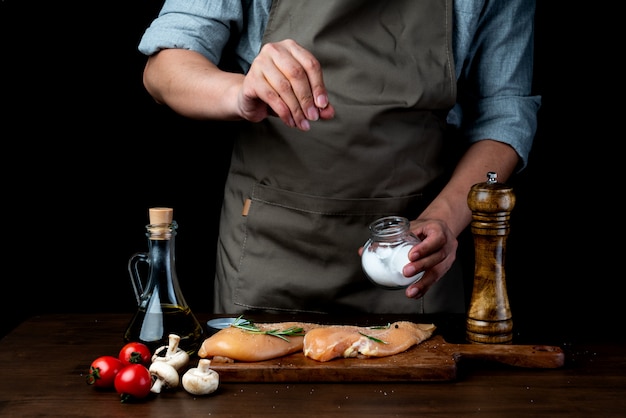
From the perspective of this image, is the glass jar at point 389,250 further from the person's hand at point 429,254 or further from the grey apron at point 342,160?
the grey apron at point 342,160

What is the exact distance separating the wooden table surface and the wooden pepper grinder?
95 mm

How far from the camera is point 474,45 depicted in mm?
1926

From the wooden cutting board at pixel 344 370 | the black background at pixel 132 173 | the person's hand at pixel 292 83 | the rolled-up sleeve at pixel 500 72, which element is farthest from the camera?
the black background at pixel 132 173

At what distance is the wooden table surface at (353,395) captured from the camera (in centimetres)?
104

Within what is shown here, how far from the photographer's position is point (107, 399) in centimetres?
109

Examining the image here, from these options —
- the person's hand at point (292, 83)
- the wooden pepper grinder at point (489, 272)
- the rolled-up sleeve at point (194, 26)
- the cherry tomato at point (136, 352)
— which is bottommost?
the cherry tomato at point (136, 352)

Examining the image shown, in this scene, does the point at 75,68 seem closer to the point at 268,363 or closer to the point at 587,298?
the point at 268,363

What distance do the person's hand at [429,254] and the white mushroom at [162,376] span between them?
0.43 meters

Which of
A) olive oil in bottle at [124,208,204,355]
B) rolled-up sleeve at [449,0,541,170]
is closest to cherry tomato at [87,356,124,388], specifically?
olive oil in bottle at [124,208,204,355]

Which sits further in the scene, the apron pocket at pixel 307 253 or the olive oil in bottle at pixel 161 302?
the apron pocket at pixel 307 253

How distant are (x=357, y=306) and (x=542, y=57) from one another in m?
1.20

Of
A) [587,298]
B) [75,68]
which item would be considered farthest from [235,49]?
[587,298]

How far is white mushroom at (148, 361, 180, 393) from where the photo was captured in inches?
43.5

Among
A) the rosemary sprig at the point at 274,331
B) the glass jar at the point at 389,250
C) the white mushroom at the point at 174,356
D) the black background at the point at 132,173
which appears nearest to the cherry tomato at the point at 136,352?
the white mushroom at the point at 174,356
